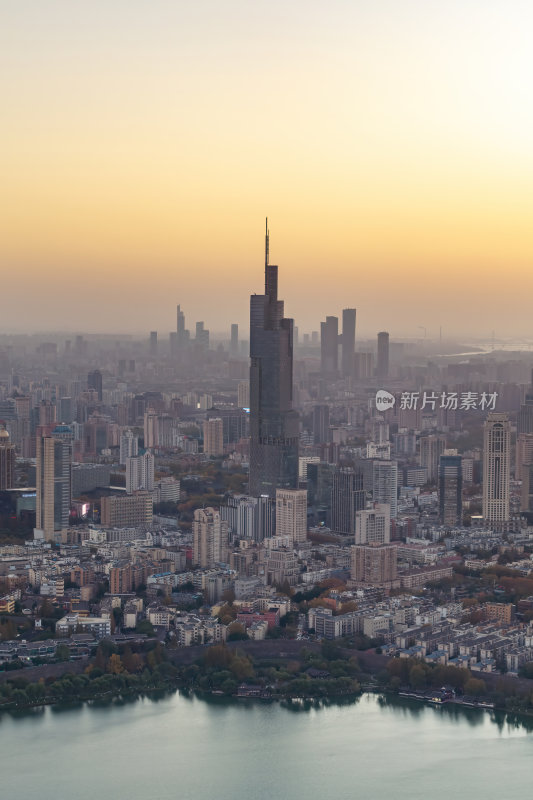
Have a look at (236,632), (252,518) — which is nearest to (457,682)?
(236,632)

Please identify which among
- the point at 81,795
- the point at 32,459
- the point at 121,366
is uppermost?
the point at 121,366

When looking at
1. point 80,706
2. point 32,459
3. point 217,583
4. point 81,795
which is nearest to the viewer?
point 81,795

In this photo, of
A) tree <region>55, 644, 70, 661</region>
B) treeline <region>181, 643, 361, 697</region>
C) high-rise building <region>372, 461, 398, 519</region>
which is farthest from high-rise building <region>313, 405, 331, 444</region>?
tree <region>55, 644, 70, 661</region>

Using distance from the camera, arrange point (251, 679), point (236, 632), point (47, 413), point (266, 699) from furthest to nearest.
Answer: point (47, 413), point (236, 632), point (251, 679), point (266, 699)

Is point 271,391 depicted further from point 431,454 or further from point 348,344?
point 431,454

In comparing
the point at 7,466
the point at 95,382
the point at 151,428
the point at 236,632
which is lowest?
the point at 236,632

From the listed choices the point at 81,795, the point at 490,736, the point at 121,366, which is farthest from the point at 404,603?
the point at 121,366

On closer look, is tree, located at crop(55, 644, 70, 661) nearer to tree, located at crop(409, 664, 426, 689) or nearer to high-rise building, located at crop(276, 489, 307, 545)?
tree, located at crop(409, 664, 426, 689)

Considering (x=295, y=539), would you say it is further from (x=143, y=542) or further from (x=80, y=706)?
(x=80, y=706)

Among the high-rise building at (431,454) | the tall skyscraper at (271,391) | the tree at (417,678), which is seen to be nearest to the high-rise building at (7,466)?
the tall skyscraper at (271,391)
